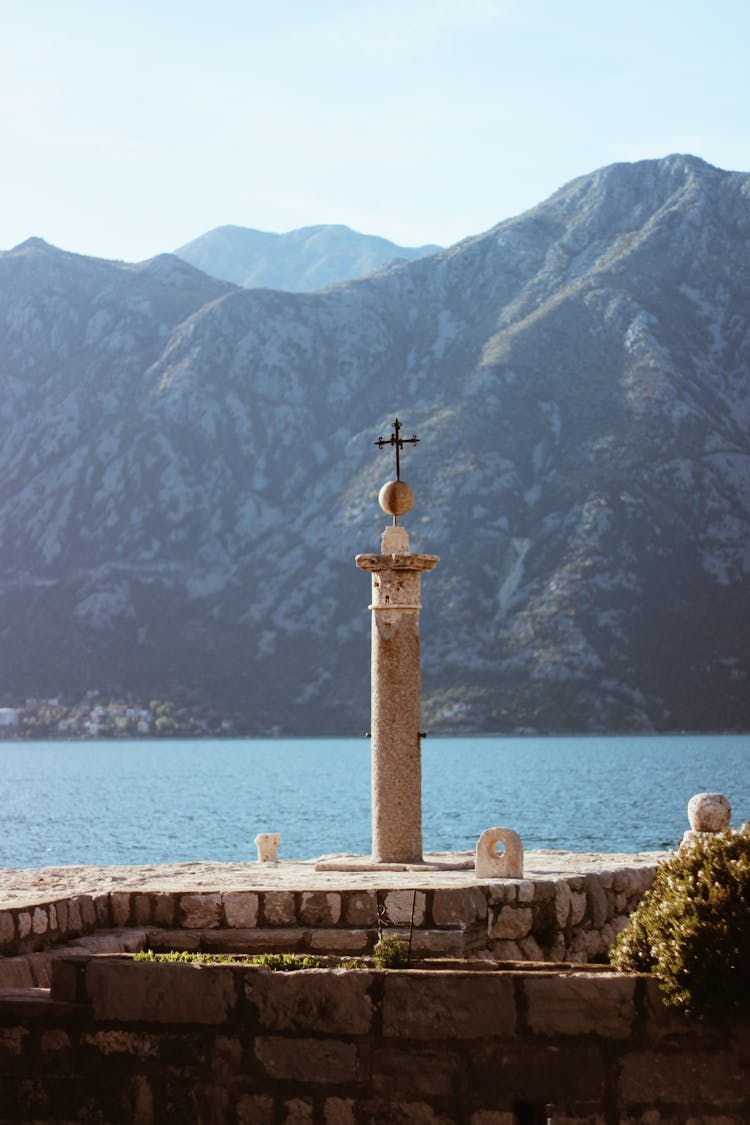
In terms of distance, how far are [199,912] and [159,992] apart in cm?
483

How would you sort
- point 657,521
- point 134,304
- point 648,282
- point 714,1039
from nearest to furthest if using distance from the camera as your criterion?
point 714,1039 → point 657,521 → point 648,282 → point 134,304

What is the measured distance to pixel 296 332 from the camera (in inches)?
5842

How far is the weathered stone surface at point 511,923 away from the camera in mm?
11945

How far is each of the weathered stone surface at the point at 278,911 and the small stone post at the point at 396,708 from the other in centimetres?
375

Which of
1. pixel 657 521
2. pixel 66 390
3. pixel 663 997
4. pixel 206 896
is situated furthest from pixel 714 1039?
pixel 66 390

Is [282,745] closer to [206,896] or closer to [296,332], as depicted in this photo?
[296,332]

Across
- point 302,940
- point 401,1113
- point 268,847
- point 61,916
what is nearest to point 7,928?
point 61,916

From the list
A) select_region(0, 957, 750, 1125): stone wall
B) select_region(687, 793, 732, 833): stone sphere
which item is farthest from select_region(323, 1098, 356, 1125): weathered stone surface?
select_region(687, 793, 732, 833): stone sphere

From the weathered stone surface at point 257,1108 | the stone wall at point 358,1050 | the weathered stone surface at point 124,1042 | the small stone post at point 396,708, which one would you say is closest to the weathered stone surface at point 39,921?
the stone wall at point 358,1050

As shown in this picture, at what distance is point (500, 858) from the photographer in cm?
1324

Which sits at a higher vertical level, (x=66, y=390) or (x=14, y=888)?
(x=66, y=390)

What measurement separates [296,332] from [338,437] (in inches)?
442

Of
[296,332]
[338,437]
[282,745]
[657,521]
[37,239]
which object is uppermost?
[37,239]

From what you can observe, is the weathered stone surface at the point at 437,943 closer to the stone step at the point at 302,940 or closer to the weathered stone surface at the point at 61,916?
the stone step at the point at 302,940
